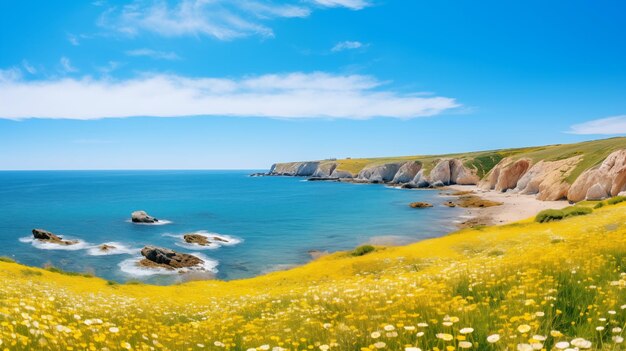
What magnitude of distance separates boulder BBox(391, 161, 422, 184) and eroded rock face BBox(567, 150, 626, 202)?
10133 centimetres

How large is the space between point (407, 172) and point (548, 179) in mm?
88831

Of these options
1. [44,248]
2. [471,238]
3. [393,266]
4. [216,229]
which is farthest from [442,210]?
[44,248]

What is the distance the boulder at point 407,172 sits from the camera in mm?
181750

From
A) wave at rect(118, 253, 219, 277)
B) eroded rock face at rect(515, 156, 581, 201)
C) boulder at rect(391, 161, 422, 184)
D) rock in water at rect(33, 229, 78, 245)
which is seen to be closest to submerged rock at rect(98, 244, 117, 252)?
rock in water at rect(33, 229, 78, 245)

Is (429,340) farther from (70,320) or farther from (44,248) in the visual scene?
(44,248)

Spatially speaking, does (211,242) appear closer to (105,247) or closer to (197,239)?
(197,239)

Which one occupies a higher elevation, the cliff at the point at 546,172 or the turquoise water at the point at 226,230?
the cliff at the point at 546,172

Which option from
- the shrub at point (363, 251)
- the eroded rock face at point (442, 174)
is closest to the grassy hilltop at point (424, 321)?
the shrub at point (363, 251)

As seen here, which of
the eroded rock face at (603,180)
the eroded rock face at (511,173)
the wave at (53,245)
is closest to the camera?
the wave at (53,245)

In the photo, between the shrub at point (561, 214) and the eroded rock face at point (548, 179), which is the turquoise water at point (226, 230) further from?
the eroded rock face at point (548, 179)

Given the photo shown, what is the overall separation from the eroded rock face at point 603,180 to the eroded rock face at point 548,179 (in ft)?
18.8

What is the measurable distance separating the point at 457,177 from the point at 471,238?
136728mm

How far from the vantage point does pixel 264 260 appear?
4797 cm

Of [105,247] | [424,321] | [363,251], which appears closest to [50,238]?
[105,247]
